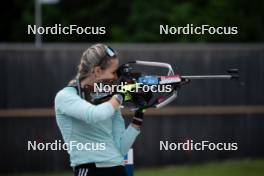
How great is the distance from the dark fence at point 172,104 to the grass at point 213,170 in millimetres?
233

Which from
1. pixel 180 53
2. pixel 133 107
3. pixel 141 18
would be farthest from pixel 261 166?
pixel 141 18

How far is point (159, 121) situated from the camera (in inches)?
509
